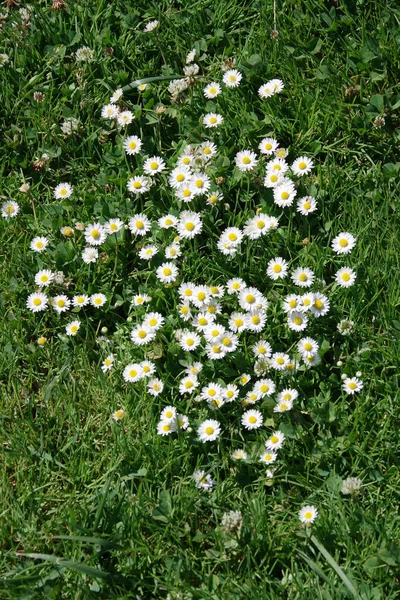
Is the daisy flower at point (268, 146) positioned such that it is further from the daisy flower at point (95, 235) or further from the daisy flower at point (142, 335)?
the daisy flower at point (142, 335)

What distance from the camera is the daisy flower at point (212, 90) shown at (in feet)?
12.2

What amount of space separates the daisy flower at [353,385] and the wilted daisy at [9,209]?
165 cm

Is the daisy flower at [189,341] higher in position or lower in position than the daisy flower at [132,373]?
higher

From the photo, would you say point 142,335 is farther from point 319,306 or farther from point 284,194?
point 284,194

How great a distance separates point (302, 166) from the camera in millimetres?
3473

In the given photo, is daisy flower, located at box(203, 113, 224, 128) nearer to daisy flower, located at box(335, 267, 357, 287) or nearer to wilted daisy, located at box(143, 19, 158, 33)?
wilted daisy, located at box(143, 19, 158, 33)

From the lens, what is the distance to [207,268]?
3.36 metres

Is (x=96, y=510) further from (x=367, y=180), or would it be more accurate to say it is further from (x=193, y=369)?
(x=367, y=180)

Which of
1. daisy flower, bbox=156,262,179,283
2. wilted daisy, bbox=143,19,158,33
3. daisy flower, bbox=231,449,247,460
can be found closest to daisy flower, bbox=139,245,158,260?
daisy flower, bbox=156,262,179,283

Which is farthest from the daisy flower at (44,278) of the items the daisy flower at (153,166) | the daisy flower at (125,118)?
the daisy flower at (125,118)

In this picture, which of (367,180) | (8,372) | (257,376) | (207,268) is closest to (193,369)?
(257,376)

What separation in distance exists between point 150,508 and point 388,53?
2152mm

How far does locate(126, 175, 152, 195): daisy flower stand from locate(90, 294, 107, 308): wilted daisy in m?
0.48

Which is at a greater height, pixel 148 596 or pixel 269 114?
pixel 269 114
